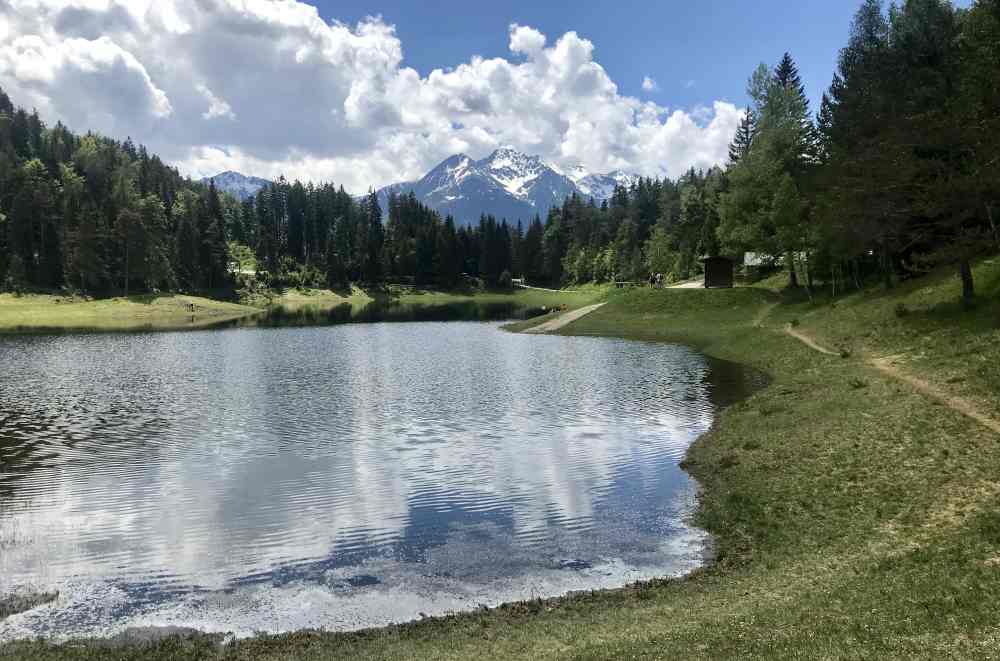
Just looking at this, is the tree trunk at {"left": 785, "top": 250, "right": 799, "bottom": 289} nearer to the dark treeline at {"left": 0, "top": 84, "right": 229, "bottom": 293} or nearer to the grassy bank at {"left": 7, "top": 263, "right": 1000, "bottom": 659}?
the grassy bank at {"left": 7, "top": 263, "right": 1000, "bottom": 659}

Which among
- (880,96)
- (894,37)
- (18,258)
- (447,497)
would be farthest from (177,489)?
(18,258)

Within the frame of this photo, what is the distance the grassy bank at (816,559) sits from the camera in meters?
13.2

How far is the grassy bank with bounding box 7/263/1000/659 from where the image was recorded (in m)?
13.2

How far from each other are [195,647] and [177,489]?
14.0 metres

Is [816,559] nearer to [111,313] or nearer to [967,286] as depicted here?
[967,286]

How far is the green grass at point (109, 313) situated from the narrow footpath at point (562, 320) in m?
65.1

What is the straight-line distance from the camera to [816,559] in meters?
18.5

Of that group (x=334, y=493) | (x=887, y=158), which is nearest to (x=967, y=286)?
(x=887, y=158)

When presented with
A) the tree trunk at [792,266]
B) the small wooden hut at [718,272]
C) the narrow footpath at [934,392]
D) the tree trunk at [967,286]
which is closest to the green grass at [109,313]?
the small wooden hut at [718,272]

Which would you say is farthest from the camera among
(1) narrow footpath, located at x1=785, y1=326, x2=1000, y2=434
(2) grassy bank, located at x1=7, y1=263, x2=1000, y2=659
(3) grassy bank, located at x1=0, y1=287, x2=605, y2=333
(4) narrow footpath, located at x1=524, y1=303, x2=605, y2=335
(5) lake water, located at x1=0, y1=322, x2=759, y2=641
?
(3) grassy bank, located at x1=0, y1=287, x2=605, y2=333

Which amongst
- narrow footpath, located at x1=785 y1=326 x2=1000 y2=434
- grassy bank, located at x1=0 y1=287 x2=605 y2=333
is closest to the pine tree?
grassy bank, located at x1=0 y1=287 x2=605 y2=333

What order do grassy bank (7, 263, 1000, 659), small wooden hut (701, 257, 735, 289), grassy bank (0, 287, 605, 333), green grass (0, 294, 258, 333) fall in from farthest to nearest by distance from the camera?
green grass (0, 294, 258, 333) < grassy bank (0, 287, 605, 333) < small wooden hut (701, 257, 735, 289) < grassy bank (7, 263, 1000, 659)

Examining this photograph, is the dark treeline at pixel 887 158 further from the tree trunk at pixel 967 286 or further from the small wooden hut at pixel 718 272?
the small wooden hut at pixel 718 272

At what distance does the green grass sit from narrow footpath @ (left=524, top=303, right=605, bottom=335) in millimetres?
65143
